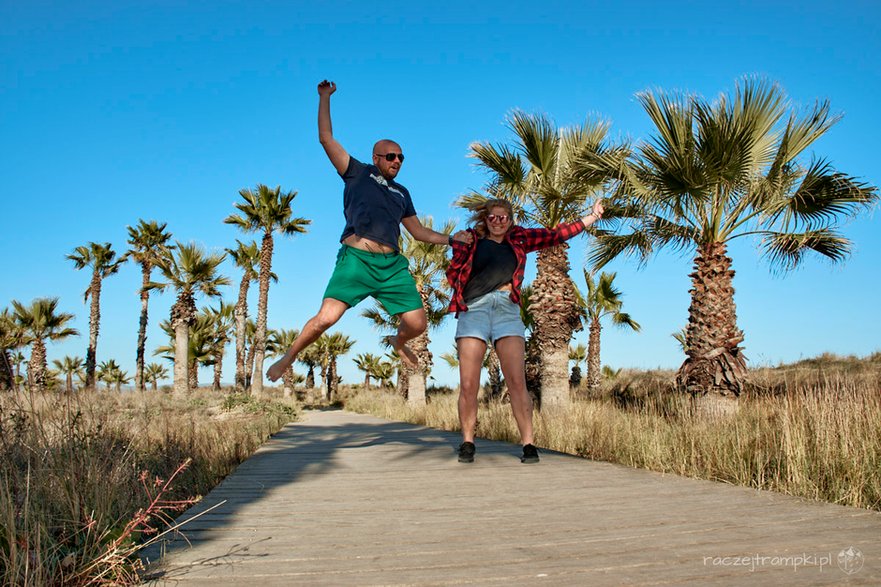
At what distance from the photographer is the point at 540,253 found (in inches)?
588

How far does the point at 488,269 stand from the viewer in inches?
191

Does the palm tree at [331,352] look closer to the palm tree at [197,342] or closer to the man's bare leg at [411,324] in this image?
the palm tree at [197,342]

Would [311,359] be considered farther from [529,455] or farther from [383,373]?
[529,455]

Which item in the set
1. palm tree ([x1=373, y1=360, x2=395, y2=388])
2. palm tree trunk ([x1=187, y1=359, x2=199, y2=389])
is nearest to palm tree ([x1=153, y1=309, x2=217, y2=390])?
palm tree trunk ([x1=187, y1=359, x2=199, y2=389])

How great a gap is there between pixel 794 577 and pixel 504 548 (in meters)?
1.00

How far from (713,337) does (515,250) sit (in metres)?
6.70

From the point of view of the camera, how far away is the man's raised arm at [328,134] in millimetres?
4438

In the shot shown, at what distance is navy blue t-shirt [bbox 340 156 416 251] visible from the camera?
14.9 ft

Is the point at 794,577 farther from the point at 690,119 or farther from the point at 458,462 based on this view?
the point at 690,119

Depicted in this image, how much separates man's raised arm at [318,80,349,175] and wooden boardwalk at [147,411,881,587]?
2.37 meters

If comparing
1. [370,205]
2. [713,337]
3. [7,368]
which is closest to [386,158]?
[370,205]

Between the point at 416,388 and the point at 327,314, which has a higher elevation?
the point at 327,314

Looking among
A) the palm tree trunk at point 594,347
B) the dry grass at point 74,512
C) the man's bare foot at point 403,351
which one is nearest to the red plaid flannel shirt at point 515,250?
the man's bare foot at point 403,351

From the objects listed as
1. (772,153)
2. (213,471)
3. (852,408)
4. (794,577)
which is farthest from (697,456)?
(772,153)
